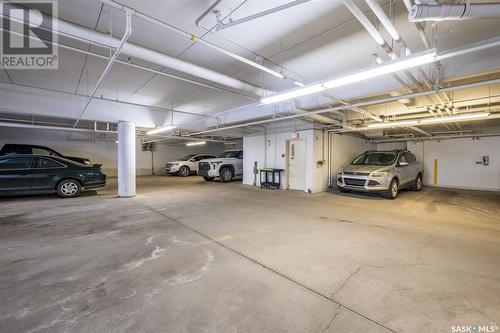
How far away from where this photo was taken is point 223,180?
1095 centimetres

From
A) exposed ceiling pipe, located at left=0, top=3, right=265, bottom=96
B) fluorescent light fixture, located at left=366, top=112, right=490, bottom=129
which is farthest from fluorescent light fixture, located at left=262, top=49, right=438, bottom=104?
fluorescent light fixture, located at left=366, top=112, right=490, bottom=129

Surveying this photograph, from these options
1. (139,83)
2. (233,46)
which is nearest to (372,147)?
(233,46)

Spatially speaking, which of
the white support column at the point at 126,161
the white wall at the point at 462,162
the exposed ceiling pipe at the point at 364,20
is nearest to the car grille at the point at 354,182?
the exposed ceiling pipe at the point at 364,20

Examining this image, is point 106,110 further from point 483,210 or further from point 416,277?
point 483,210

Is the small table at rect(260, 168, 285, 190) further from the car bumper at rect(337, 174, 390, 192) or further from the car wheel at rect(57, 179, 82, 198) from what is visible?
the car wheel at rect(57, 179, 82, 198)

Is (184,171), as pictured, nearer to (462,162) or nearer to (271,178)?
(271,178)

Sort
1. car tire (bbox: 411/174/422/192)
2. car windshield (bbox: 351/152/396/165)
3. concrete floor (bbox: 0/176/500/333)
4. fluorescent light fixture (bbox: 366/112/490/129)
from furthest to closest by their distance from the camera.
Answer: car tire (bbox: 411/174/422/192), car windshield (bbox: 351/152/396/165), fluorescent light fixture (bbox: 366/112/490/129), concrete floor (bbox: 0/176/500/333)

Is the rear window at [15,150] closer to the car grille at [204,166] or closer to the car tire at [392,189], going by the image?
the car grille at [204,166]

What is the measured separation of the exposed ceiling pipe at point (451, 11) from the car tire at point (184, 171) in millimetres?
13320

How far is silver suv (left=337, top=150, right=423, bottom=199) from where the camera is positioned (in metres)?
6.34

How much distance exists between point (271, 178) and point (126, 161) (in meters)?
5.39

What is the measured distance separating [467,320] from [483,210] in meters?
5.35

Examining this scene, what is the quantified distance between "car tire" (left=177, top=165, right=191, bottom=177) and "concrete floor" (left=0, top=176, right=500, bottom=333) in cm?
941

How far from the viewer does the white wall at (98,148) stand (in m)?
11.4
